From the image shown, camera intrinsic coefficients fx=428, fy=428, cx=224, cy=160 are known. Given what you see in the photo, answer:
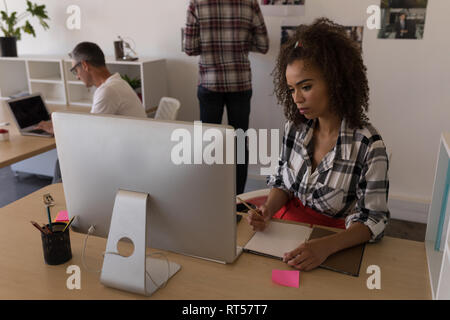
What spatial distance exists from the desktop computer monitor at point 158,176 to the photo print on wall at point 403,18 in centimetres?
238

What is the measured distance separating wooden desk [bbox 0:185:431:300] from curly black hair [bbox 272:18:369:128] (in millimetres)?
457

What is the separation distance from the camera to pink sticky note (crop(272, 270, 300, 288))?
110 cm

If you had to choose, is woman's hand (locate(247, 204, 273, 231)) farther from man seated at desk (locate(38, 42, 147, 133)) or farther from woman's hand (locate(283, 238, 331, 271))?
man seated at desk (locate(38, 42, 147, 133))

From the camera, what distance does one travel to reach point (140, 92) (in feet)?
11.4

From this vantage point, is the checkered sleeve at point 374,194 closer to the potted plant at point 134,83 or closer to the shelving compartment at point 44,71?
the potted plant at point 134,83

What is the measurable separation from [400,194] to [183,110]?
186 cm

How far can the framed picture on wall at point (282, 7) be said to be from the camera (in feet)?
10.0

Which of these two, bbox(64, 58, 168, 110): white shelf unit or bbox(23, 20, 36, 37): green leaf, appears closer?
bbox(64, 58, 168, 110): white shelf unit

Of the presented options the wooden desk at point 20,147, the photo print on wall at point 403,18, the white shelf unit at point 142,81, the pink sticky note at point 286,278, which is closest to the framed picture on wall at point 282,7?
the photo print on wall at point 403,18

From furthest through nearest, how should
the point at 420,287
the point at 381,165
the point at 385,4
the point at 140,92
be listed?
the point at 140,92
the point at 385,4
the point at 381,165
the point at 420,287

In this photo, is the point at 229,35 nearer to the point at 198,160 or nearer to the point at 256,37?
the point at 256,37

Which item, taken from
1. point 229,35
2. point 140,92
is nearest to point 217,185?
point 229,35

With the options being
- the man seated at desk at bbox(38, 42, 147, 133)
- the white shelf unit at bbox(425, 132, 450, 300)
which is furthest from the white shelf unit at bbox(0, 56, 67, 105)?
the white shelf unit at bbox(425, 132, 450, 300)

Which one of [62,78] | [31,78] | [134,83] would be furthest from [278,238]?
[31,78]
